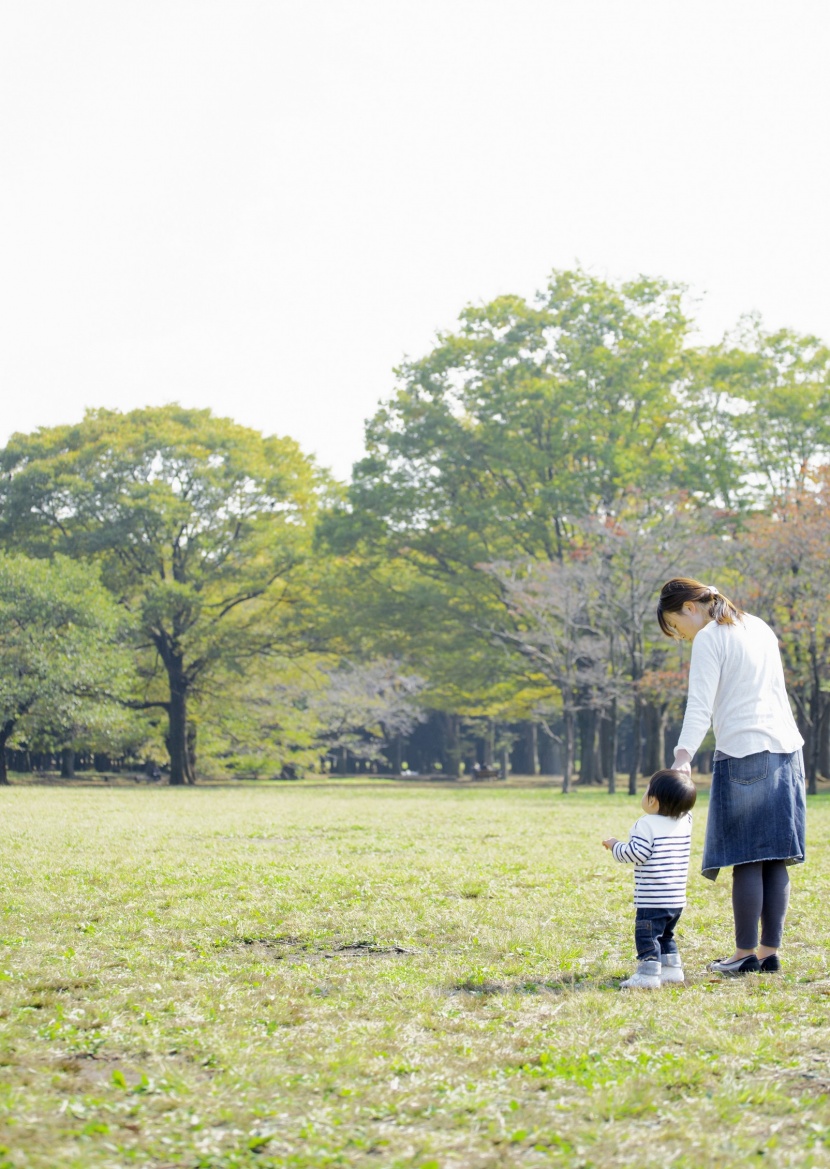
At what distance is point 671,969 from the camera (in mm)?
4770

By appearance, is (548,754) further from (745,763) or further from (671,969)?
(671,969)

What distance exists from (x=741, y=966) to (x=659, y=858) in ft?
2.02

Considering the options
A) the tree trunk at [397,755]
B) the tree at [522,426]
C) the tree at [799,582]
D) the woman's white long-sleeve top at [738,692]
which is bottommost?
the tree trunk at [397,755]

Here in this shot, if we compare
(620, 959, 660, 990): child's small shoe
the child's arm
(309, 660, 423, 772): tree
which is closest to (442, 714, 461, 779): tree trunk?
(309, 660, 423, 772): tree

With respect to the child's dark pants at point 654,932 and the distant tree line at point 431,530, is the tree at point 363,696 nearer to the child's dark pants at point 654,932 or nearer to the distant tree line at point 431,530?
the distant tree line at point 431,530

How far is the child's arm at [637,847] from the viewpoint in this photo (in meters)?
4.87

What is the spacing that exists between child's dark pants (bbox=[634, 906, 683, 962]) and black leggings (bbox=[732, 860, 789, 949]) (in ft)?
1.12

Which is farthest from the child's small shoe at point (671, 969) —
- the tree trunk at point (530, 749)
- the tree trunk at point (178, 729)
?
the tree trunk at point (530, 749)

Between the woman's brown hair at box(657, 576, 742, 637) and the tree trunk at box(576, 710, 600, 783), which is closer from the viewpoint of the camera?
the woman's brown hair at box(657, 576, 742, 637)

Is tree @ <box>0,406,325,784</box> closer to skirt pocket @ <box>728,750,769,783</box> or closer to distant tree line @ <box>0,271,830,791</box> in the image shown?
distant tree line @ <box>0,271,830,791</box>

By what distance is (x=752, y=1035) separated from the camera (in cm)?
374

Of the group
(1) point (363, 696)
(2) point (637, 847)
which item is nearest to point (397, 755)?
(1) point (363, 696)

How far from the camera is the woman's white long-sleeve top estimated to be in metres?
5.09

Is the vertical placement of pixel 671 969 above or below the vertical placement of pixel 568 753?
above
